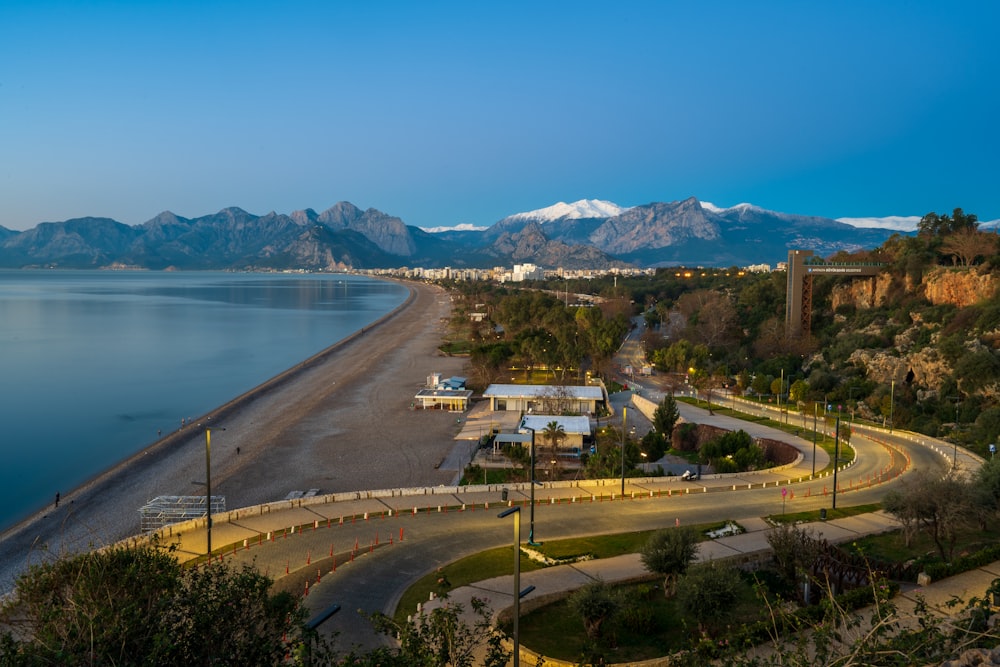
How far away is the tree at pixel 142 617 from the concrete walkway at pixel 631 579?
556 centimetres

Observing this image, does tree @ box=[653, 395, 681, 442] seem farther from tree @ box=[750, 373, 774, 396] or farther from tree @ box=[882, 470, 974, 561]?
tree @ box=[882, 470, 974, 561]

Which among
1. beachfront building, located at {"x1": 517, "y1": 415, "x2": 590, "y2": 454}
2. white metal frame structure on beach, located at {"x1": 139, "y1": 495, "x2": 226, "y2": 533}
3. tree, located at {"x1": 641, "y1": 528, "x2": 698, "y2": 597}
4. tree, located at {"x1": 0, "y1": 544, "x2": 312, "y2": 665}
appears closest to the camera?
tree, located at {"x1": 0, "y1": 544, "x2": 312, "y2": 665}

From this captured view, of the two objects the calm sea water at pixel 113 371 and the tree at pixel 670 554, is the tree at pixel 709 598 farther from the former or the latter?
the calm sea water at pixel 113 371

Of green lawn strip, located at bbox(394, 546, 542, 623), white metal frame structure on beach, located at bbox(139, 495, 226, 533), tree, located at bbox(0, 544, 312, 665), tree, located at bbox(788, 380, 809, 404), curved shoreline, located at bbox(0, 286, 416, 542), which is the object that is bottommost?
curved shoreline, located at bbox(0, 286, 416, 542)

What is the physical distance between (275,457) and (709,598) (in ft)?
81.7

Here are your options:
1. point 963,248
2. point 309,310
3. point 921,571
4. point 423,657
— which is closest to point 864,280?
point 963,248

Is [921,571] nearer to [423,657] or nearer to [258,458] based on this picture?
[423,657]

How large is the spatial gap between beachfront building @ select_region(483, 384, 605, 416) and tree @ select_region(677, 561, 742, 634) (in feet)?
81.6

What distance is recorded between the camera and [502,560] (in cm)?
1734

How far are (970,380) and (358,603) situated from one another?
34653 mm

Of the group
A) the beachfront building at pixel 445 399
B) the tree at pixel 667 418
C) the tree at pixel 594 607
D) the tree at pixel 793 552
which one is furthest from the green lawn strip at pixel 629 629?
the beachfront building at pixel 445 399

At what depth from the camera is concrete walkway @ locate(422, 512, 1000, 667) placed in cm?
1447

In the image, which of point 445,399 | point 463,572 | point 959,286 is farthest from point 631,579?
point 959,286

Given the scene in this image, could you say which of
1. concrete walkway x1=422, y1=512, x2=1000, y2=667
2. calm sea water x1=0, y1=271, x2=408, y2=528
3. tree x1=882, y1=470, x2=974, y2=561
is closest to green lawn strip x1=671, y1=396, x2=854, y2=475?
tree x1=882, y1=470, x2=974, y2=561
